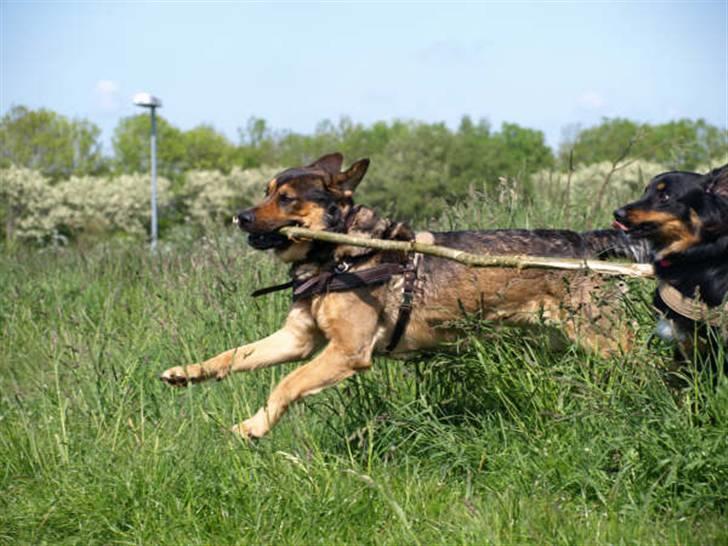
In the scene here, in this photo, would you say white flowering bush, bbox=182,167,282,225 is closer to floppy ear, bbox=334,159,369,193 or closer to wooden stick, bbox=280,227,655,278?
floppy ear, bbox=334,159,369,193

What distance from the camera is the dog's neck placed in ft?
18.4

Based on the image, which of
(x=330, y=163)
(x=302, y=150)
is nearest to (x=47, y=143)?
(x=302, y=150)

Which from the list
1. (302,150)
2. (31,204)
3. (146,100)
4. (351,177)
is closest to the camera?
(351,177)

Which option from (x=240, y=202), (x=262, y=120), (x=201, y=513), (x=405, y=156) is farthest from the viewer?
(x=262, y=120)

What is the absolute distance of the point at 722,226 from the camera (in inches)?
185

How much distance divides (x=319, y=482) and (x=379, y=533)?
0.40 metres

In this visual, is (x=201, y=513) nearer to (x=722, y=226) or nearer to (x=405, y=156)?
(x=722, y=226)

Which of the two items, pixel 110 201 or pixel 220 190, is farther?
pixel 220 190

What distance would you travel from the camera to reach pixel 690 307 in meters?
4.54

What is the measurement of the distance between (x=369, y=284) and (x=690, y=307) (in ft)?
6.25

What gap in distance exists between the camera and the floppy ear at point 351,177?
5.68m

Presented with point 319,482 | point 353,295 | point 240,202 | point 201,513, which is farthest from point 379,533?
point 240,202

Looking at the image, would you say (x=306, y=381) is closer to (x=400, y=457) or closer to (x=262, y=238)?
(x=400, y=457)

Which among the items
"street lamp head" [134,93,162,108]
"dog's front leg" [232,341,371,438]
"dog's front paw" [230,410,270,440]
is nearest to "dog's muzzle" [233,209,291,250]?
"dog's front leg" [232,341,371,438]
